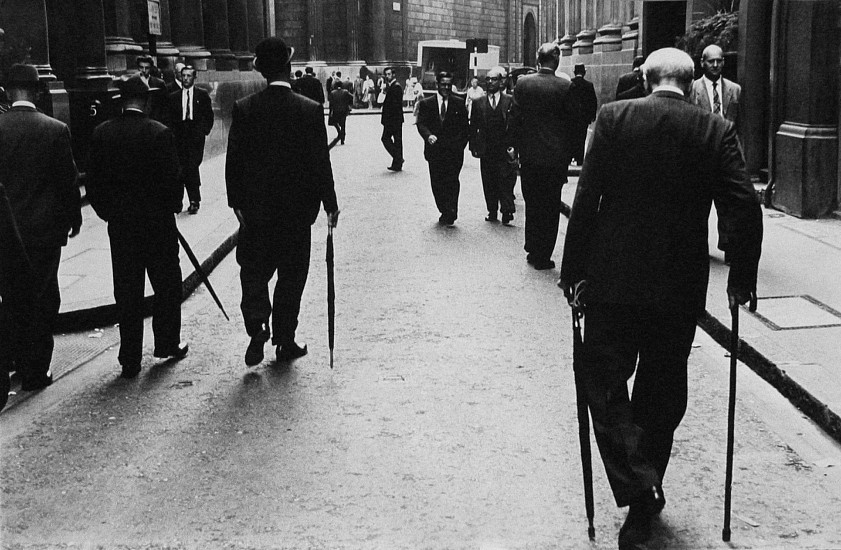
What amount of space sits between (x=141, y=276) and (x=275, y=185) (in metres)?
1.05


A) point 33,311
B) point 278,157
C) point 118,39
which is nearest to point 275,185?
point 278,157

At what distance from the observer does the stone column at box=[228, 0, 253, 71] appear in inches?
1149

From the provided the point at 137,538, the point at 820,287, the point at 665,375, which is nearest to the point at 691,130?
the point at 665,375

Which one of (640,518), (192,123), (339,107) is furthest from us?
(339,107)

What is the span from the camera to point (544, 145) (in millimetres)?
10969

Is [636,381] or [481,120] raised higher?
[481,120]

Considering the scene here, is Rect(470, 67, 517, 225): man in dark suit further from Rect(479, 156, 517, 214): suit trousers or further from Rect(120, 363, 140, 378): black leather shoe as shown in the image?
Rect(120, 363, 140, 378): black leather shoe

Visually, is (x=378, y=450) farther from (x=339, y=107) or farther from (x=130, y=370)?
(x=339, y=107)

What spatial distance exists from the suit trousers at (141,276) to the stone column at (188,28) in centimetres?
1769

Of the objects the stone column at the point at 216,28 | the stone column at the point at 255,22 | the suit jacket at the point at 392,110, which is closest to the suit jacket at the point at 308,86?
the suit jacket at the point at 392,110

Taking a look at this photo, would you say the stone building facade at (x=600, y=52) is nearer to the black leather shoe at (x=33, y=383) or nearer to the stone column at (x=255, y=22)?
the stone column at (x=255, y=22)

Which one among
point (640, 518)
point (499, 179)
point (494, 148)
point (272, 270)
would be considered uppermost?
point (494, 148)

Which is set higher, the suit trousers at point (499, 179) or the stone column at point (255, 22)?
the stone column at point (255, 22)

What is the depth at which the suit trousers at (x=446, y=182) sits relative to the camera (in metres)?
14.1
